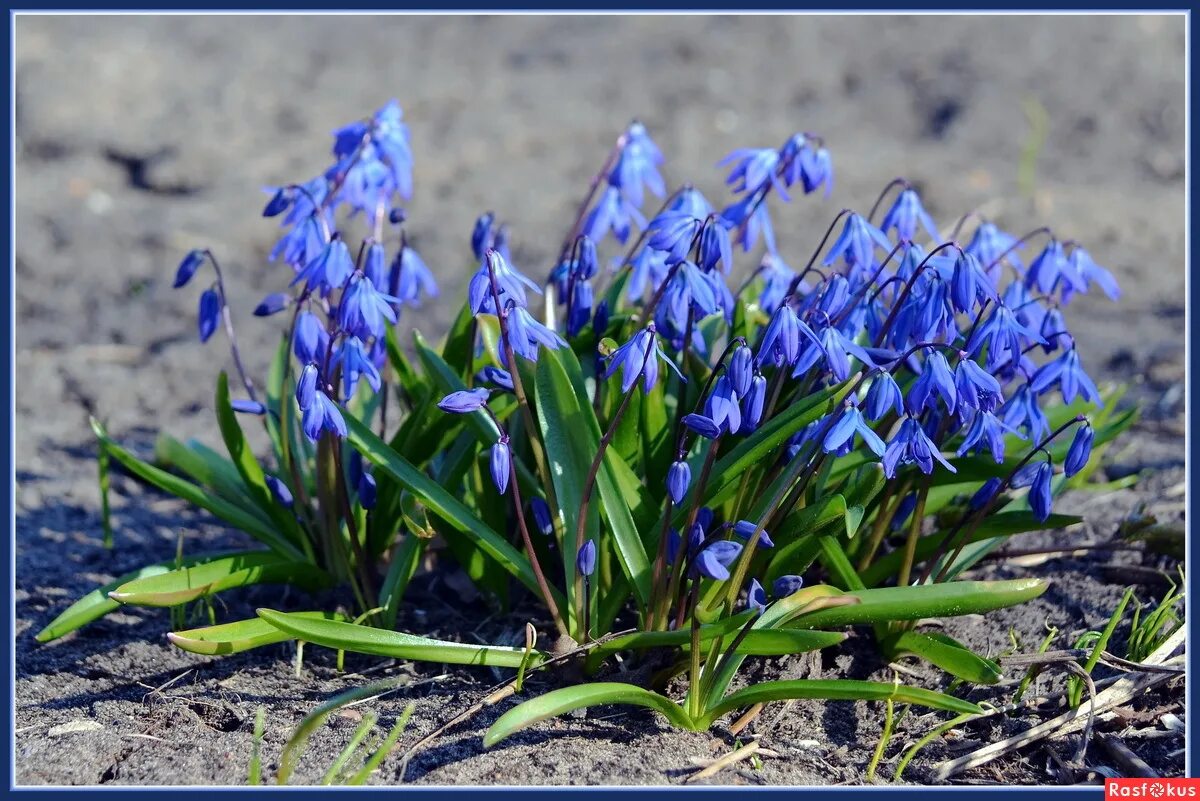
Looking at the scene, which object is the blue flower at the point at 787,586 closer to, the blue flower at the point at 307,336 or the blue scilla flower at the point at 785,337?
the blue scilla flower at the point at 785,337

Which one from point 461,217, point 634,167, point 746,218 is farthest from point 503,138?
point 746,218

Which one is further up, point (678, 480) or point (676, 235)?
point (676, 235)

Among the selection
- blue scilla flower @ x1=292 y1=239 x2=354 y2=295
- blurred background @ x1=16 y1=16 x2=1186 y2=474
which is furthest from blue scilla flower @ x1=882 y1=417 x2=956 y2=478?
blurred background @ x1=16 y1=16 x2=1186 y2=474

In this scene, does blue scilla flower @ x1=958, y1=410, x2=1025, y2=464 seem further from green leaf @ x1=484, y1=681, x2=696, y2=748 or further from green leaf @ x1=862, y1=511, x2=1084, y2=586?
green leaf @ x1=484, y1=681, x2=696, y2=748

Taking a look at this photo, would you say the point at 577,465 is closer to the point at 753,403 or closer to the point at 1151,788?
the point at 753,403

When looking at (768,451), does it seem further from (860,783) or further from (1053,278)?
(1053,278)

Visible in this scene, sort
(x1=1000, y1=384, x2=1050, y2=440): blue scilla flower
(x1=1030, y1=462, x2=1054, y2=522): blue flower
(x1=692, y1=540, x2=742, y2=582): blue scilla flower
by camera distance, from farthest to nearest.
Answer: (x1=1000, y1=384, x2=1050, y2=440): blue scilla flower → (x1=1030, y1=462, x2=1054, y2=522): blue flower → (x1=692, y1=540, x2=742, y2=582): blue scilla flower
